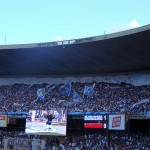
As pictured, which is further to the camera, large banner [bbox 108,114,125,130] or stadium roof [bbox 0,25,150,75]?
large banner [bbox 108,114,125,130]

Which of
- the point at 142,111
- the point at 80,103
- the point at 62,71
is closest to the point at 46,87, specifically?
the point at 62,71

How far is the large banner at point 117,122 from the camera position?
3750cm

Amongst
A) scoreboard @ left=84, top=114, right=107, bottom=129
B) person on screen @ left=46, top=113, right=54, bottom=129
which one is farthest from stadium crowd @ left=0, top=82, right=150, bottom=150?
scoreboard @ left=84, top=114, right=107, bottom=129

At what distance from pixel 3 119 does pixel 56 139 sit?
669 centimetres

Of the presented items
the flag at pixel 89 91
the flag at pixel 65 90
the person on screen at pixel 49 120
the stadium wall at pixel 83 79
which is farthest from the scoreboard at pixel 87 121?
the stadium wall at pixel 83 79

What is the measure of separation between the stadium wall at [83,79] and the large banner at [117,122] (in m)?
7.29

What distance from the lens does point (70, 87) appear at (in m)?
48.6

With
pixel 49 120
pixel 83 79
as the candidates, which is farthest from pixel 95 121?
pixel 83 79

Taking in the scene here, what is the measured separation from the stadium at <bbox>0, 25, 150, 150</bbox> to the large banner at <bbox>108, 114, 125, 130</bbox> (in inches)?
1.8

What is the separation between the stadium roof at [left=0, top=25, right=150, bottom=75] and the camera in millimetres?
35787

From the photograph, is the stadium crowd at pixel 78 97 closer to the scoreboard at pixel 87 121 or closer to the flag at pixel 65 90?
the flag at pixel 65 90

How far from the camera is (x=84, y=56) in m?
41.7

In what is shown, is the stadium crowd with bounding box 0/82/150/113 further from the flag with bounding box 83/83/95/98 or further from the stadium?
the flag with bounding box 83/83/95/98

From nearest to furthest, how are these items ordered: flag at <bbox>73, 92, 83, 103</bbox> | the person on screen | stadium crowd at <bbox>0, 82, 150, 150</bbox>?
stadium crowd at <bbox>0, 82, 150, 150</bbox>, the person on screen, flag at <bbox>73, 92, 83, 103</bbox>
